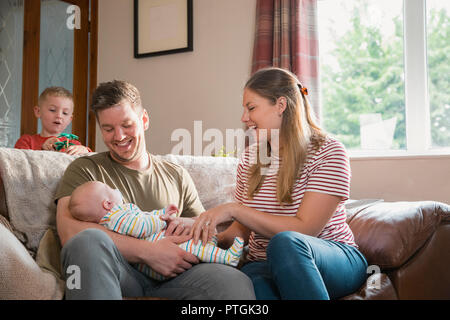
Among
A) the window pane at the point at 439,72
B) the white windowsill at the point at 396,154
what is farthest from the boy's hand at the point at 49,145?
the window pane at the point at 439,72

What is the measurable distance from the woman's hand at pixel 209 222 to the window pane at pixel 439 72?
222 cm

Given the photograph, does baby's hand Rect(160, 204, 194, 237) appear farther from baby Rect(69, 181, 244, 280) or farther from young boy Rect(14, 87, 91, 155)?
young boy Rect(14, 87, 91, 155)

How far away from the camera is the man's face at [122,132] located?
64.4 inches

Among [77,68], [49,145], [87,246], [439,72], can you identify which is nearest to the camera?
[87,246]

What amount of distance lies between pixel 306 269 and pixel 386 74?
2455mm

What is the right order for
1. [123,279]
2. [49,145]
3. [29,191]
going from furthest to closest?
[49,145] < [29,191] < [123,279]

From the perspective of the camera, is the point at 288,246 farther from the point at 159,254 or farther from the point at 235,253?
the point at 159,254

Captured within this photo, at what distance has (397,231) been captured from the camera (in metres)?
1.57

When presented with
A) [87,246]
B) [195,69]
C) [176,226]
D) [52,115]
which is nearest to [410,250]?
[176,226]

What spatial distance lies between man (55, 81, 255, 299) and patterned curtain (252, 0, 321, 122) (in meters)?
1.66

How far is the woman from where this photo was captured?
120 centimetres

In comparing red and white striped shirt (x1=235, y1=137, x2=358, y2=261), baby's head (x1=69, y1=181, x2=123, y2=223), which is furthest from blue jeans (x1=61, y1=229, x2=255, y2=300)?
red and white striped shirt (x1=235, y1=137, x2=358, y2=261)

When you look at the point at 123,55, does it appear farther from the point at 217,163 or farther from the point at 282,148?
the point at 282,148
